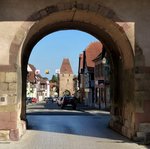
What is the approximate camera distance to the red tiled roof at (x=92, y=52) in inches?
3371

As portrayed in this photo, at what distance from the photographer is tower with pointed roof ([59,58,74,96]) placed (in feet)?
467

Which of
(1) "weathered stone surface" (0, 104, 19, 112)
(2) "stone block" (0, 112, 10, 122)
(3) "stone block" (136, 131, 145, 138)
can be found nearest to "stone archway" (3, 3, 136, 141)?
(3) "stone block" (136, 131, 145, 138)

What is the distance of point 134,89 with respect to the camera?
1853cm

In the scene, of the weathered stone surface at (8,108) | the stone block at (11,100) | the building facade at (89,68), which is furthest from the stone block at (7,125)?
the building facade at (89,68)

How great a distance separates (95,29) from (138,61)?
4797 millimetres

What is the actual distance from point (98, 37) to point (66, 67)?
423ft

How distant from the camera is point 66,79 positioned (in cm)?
14788

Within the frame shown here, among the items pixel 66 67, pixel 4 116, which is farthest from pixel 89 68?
pixel 66 67

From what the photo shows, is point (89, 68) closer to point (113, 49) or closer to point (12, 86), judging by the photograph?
point (113, 49)

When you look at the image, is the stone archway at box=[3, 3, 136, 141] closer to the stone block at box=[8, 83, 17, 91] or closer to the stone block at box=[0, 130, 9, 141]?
the stone block at box=[8, 83, 17, 91]

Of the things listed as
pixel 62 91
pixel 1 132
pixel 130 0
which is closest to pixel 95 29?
pixel 130 0

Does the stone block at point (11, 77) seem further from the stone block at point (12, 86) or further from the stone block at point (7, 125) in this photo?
the stone block at point (7, 125)

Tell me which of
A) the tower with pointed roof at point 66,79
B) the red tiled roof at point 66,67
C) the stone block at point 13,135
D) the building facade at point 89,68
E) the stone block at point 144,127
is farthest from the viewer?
the red tiled roof at point 66,67

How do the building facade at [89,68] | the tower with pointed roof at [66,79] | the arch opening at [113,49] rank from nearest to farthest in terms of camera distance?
the arch opening at [113,49] → the building facade at [89,68] → the tower with pointed roof at [66,79]
